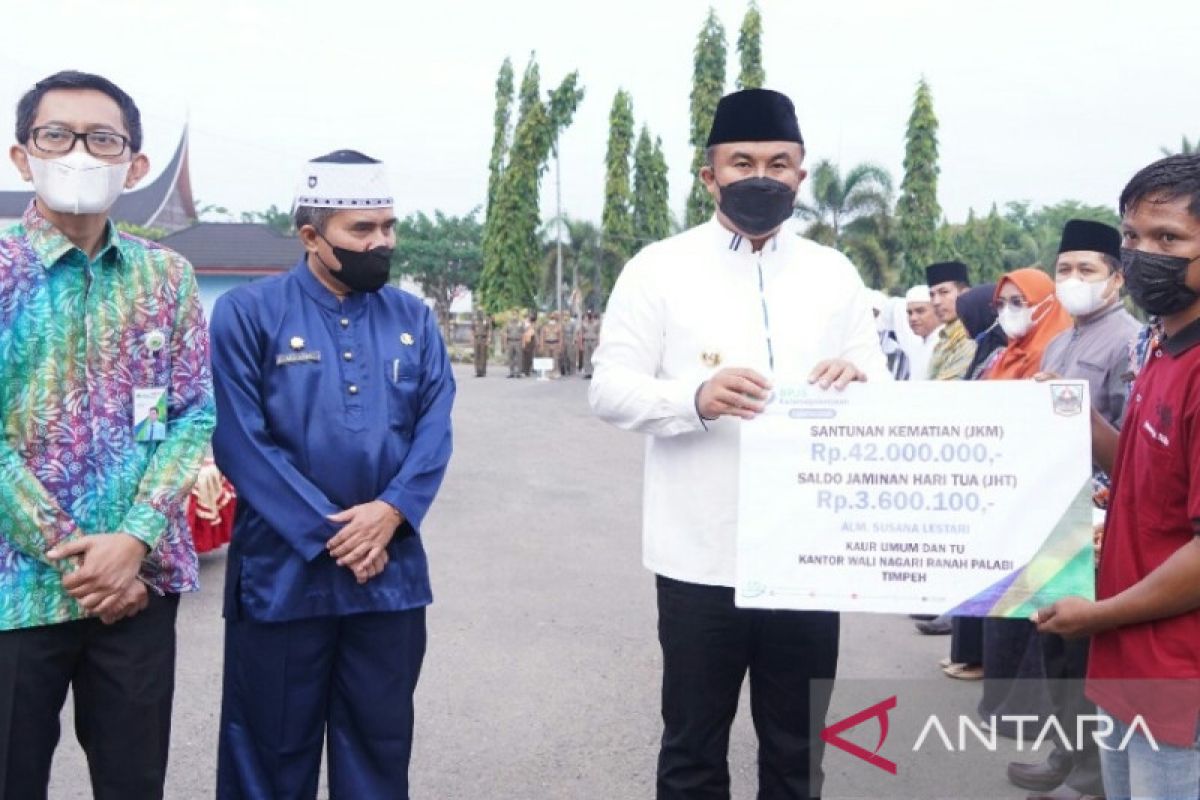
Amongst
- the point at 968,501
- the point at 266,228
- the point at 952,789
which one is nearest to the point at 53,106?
the point at 968,501

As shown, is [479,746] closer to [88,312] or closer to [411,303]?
[411,303]

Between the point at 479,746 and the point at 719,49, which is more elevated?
the point at 719,49

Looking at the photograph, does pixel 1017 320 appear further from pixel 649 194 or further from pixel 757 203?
pixel 649 194

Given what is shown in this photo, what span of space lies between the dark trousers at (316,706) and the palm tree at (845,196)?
35800mm

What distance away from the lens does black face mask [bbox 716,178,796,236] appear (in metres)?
2.95

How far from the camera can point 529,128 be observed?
40.5 m

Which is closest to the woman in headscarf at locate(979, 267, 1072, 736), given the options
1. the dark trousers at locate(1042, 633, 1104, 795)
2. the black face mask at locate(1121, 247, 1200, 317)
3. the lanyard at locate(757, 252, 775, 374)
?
the dark trousers at locate(1042, 633, 1104, 795)

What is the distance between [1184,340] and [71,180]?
2547mm

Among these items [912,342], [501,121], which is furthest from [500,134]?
[912,342]

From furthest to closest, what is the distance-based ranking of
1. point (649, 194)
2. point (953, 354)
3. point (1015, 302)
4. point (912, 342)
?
point (649, 194) → point (912, 342) → point (953, 354) → point (1015, 302)

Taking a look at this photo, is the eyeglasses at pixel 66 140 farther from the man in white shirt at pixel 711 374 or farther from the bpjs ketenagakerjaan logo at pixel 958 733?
the bpjs ketenagakerjaan logo at pixel 958 733

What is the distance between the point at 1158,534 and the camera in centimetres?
229

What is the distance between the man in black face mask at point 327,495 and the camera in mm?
3059

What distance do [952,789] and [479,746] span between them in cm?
182
